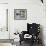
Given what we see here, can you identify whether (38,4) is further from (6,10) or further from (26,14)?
(6,10)

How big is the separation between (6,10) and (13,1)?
0.51 meters

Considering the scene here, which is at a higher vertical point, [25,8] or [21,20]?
[25,8]

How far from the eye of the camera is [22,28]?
486 cm

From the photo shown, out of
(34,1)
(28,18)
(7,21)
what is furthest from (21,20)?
(34,1)

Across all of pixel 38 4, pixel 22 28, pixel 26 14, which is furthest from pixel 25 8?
pixel 22 28

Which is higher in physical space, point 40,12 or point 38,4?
point 38,4

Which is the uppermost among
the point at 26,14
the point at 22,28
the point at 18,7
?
the point at 18,7

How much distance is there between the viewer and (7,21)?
4961mm

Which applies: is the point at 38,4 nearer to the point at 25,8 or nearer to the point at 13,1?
the point at 25,8

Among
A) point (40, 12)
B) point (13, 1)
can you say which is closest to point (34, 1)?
point (40, 12)

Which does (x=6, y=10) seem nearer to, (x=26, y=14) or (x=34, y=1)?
(x=26, y=14)

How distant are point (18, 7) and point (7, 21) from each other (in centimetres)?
78

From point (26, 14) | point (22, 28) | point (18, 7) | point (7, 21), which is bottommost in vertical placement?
point (22, 28)

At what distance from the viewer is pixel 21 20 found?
4875 millimetres
